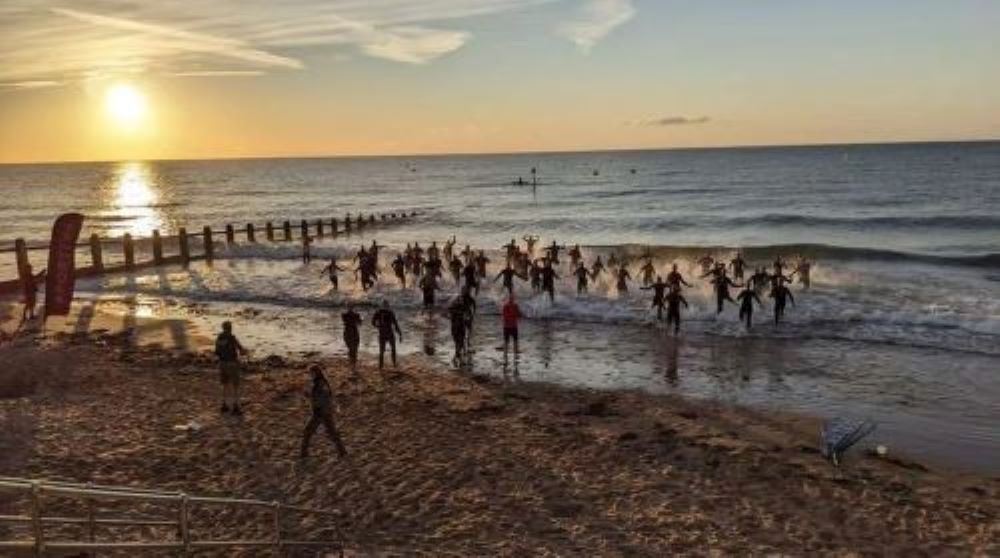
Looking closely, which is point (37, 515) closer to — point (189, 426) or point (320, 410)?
point (320, 410)

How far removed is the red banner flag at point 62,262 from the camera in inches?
760

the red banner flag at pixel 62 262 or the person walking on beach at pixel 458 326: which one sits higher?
the red banner flag at pixel 62 262

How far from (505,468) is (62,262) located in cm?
1259

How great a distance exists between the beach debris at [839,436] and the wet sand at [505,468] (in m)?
0.19

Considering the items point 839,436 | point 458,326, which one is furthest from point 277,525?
point 458,326

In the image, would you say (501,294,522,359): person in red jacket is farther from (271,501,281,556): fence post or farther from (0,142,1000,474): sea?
(271,501,281,556): fence post

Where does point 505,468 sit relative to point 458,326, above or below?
below

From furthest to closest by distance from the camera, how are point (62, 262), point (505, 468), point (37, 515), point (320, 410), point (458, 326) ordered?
point (62, 262) < point (458, 326) < point (320, 410) < point (505, 468) < point (37, 515)

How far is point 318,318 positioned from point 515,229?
38014 mm

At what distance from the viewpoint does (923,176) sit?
107m

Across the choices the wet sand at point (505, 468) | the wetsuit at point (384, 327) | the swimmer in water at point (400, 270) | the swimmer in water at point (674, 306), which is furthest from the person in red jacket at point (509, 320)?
the swimmer in water at point (400, 270)

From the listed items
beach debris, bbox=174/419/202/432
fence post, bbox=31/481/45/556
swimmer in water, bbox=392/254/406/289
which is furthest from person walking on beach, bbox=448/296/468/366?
fence post, bbox=31/481/45/556

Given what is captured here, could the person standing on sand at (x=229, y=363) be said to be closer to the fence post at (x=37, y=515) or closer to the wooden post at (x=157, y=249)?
the fence post at (x=37, y=515)

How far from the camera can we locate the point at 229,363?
15070mm
